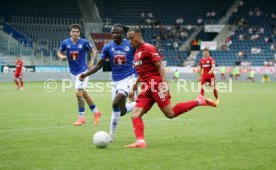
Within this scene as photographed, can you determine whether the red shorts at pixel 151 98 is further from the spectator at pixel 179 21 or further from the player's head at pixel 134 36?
the spectator at pixel 179 21

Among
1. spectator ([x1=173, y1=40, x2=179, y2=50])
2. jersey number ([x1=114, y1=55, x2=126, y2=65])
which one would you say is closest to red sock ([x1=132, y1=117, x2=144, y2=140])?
jersey number ([x1=114, y1=55, x2=126, y2=65])

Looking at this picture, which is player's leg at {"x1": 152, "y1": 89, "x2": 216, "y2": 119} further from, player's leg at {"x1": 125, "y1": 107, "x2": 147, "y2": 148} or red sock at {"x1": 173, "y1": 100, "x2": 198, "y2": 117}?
player's leg at {"x1": 125, "y1": 107, "x2": 147, "y2": 148}

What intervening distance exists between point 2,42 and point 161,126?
3834 centimetres

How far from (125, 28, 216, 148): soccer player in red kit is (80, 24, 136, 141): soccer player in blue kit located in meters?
1.03

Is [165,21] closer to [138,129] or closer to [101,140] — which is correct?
[138,129]

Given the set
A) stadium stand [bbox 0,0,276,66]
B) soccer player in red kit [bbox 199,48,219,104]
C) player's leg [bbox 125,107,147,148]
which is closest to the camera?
player's leg [bbox 125,107,147,148]

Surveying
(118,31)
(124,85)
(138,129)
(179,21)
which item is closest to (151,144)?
(138,129)

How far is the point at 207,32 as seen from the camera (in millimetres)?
60875

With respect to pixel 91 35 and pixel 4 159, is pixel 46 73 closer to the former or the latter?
pixel 91 35

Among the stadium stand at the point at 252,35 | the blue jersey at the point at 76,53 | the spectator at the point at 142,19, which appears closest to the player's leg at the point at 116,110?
the blue jersey at the point at 76,53

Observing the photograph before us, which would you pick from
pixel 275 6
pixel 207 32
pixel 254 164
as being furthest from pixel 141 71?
pixel 275 6

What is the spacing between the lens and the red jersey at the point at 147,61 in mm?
10102

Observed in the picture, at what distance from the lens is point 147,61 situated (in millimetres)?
10227

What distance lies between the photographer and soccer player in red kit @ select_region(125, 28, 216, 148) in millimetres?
10086
